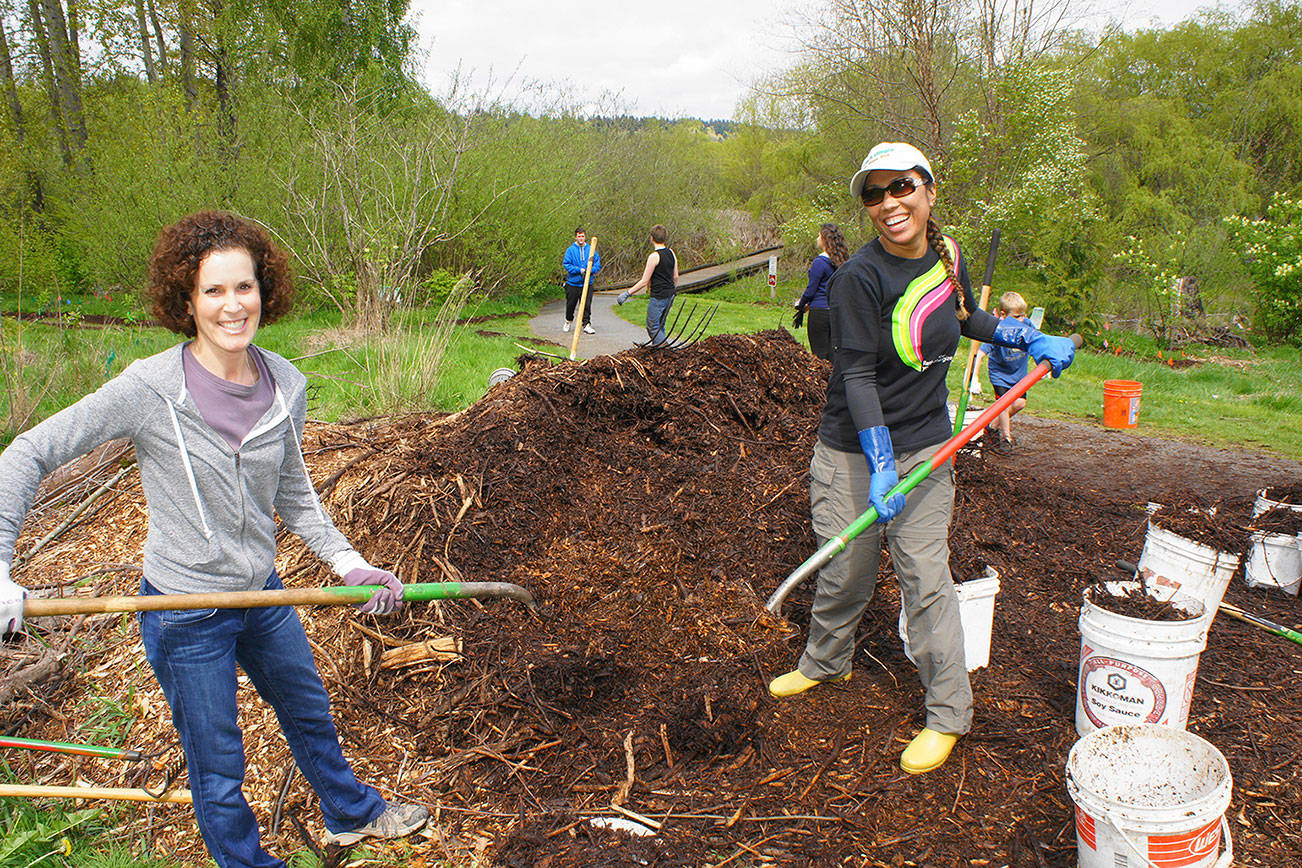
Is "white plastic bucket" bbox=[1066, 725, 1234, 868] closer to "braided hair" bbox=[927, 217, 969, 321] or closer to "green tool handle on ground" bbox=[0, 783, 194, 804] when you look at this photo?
"braided hair" bbox=[927, 217, 969, 321]

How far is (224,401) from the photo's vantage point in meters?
1.98

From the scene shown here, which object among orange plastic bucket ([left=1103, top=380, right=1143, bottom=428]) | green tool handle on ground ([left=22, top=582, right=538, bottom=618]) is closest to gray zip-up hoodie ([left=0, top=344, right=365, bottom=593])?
green tool handle on ground ([left=22, top=582, right=538, bottom=618])

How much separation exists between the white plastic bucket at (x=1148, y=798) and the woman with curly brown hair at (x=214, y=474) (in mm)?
1943

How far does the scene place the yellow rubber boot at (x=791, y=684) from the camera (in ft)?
9.99

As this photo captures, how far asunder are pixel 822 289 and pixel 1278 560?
367 centimetres

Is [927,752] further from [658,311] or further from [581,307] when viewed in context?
[658,311]

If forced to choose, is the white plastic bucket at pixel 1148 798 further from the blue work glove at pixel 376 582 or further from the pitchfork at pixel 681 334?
the pitchfork at pixel 681 334

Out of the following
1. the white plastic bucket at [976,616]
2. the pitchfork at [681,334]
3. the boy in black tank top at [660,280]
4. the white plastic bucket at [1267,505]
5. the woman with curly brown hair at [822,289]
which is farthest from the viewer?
the boy in black tank top at [660,280]

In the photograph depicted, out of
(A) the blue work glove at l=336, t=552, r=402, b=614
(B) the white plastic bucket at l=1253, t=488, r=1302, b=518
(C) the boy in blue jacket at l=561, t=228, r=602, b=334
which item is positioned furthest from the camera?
(C) the boy in blue jacket at l=561, t=228, r=602, b=334

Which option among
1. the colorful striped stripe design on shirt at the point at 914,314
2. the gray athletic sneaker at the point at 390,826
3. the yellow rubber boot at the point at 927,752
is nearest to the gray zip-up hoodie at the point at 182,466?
the gray athletic sneaker at the point at 390,826

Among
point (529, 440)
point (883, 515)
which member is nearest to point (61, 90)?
point (529, 440)

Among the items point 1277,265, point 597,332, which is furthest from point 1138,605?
point 1277,265

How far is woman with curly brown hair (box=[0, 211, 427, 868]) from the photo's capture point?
6.22 ft

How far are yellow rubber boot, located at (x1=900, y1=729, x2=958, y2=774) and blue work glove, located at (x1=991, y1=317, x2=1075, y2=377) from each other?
4.63ft
